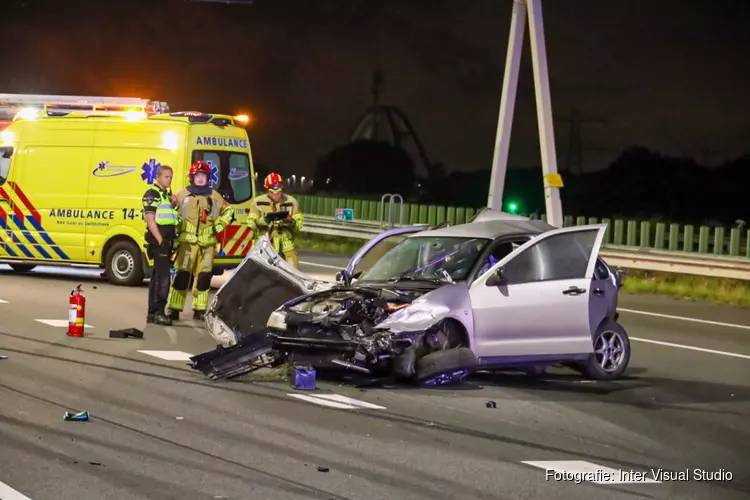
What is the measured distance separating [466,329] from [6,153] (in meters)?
11.4

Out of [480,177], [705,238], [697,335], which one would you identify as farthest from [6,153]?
[480,177]

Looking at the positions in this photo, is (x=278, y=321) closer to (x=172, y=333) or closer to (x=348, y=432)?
(x=348, y=432)

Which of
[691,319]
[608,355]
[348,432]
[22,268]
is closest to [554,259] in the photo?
[608,355]

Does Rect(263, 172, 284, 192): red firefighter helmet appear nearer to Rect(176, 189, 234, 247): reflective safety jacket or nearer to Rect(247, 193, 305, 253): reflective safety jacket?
Rect(247, 193, 305, 253): reflective safety jacket

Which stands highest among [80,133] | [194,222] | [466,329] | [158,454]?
[80,133]

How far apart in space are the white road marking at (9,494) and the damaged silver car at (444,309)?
3971 mm

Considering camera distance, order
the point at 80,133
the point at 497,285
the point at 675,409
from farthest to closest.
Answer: the point at 80,133
the point at 497,285
the point at 675,409

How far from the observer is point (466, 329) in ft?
32.8

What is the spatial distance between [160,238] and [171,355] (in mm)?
2706

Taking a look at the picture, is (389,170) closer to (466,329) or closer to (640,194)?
(640,194)

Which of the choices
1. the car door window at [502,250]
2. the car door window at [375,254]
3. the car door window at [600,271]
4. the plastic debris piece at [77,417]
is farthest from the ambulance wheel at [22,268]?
the plastic debris piece at [77,417]

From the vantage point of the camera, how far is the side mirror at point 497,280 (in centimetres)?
1019

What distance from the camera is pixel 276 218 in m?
14.1

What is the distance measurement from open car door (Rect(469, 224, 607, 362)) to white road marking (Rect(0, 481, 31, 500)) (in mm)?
4753
